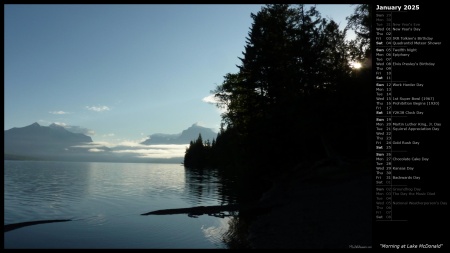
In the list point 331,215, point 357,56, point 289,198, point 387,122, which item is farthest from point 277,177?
point 387,122

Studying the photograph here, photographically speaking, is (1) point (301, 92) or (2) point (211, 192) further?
(2) point (211, 192)

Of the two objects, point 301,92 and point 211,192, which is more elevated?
point 301,92

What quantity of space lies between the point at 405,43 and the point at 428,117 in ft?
6.98

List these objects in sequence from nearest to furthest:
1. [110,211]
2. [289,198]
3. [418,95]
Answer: [418,95] → [289,198] → [110,211]

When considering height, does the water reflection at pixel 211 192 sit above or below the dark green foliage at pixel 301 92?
below

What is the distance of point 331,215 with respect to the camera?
1773 cm

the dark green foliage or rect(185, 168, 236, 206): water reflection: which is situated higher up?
→ the dark green foliage

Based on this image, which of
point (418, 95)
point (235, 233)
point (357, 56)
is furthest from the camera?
point (357, 56)

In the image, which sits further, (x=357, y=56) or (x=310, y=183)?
Result: (x=357, y=56)

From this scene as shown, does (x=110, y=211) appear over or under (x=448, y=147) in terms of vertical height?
under

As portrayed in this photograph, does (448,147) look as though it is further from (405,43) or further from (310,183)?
(310,183)

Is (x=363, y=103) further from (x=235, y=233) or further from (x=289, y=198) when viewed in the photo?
(x=235, y=233)

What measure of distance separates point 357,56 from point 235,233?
28102 millimetres
